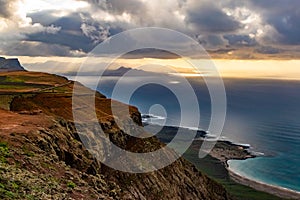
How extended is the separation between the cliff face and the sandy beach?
41.1m

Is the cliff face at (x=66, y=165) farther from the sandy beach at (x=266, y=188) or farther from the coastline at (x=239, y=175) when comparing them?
the coastline at (x=239, y=175)

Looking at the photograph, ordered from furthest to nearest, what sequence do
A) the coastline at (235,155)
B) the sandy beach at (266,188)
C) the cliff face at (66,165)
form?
1. the coastline at (235,155)
2. the sandy beach at (266,188)
3. the cliff face at (66,165)

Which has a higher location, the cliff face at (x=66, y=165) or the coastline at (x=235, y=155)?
the cliff face at (x=66, y=165)

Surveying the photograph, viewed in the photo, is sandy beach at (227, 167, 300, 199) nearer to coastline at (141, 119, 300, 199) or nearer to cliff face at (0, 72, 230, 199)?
coastline at (141, 119, 300, 199)

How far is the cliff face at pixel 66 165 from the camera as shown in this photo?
72.5 ft

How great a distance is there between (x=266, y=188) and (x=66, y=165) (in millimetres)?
89463

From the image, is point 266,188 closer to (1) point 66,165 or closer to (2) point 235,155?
(2) point 235,155

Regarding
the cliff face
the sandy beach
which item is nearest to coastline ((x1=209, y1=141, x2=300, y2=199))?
the sandy beach

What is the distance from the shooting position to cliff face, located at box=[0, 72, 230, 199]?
22.1 m

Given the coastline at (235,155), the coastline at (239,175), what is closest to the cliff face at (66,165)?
the coastline at (239,175)

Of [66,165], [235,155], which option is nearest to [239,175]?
[235,155]

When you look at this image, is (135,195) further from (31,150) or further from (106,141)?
(31,150)

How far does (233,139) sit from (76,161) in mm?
153273

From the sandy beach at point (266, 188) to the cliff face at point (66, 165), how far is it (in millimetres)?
41076
